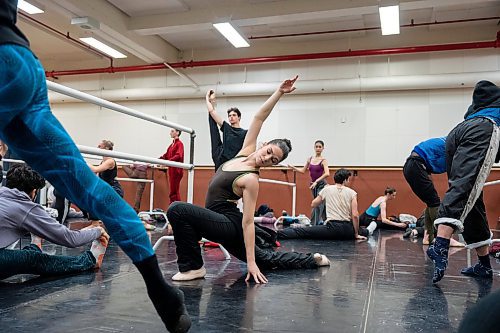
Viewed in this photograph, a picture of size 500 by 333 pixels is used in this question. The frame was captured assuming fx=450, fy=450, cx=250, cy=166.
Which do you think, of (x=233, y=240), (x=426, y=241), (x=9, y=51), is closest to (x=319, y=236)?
(x=426, y=241)

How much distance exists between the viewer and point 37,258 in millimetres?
2148

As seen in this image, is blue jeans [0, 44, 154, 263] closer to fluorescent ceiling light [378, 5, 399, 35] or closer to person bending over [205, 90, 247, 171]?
person bending over [205, 90, 247, 171]

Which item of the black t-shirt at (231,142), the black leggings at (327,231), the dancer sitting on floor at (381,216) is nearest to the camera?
the black t-shirt at (231,142)

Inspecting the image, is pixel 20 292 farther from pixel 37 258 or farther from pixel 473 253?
pixel 473 253

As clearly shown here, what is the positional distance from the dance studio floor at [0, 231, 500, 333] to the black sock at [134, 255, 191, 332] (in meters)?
0.30

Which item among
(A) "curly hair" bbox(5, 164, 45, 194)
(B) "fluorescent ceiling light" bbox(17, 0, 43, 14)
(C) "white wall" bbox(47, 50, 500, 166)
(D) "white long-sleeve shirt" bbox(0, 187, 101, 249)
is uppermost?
(B) "fluorescent ceiling light" bbox(17, 0, 43, 14)

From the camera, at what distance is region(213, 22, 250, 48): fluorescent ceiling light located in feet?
22.2

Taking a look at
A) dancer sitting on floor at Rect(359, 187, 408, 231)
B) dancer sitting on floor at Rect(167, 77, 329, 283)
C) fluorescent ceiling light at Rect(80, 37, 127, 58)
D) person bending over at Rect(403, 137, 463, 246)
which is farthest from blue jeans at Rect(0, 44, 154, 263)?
fluorescent ceiling light at Rect(80, 37, 127, 58)

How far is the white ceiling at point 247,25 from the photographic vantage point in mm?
6641

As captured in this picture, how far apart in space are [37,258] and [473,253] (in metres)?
3.24

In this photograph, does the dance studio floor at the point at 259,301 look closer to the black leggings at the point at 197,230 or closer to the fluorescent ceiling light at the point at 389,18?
the black leggings at the point at 197,230

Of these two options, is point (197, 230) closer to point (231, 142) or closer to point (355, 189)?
point (231, 142)

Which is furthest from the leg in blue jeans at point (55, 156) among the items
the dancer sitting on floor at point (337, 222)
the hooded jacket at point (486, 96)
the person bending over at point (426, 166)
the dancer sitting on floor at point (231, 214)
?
the dancer sitting on floor at point (337, 222)

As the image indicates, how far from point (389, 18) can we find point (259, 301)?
216 inches
